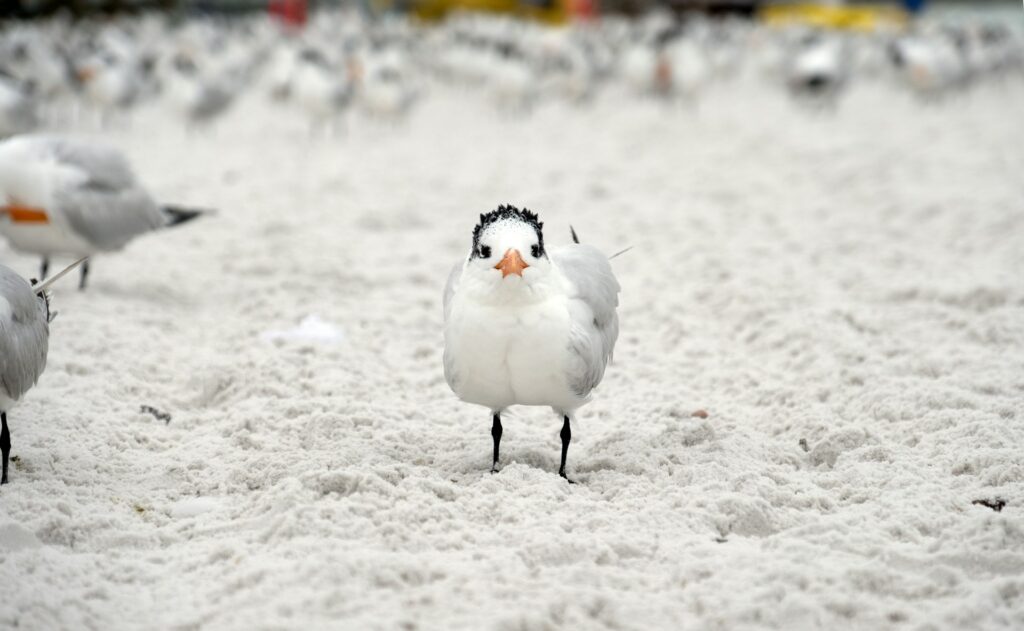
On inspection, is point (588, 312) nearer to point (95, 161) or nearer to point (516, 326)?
point (516, 326)

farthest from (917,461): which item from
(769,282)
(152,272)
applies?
(152,272)

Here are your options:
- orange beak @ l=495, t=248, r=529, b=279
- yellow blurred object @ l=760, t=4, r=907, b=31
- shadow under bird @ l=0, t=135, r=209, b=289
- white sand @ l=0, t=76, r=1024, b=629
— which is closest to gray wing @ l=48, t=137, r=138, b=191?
shadow under bird @ l=0, t=135, r=209, b=289

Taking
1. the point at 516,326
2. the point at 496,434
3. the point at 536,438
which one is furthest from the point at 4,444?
the point at 536,438

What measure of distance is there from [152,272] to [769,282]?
3.16 meters

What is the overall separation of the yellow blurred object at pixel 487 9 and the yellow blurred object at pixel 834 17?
200 inches

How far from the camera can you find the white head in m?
3.04

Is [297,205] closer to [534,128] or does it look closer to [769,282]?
[769,282]

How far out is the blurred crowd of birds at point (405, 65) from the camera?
11594 millimetres

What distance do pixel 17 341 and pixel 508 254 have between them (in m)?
1.42

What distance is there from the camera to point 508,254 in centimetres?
304

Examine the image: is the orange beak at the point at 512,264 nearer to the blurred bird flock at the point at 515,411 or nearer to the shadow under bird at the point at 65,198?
the blurred bird flock at the point at 515,411

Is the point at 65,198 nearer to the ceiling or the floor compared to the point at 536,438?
nearer to the ceiling

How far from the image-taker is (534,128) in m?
12.8

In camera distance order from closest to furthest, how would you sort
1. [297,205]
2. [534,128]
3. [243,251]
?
[243,251]
[297,205]
[534,128]
